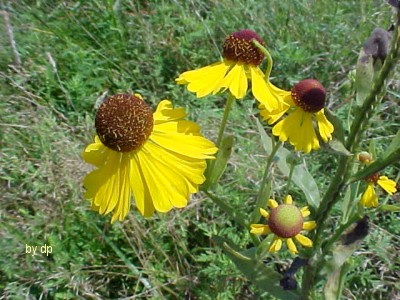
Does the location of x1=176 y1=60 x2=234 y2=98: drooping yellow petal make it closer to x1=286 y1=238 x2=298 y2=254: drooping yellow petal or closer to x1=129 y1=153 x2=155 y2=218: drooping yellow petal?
x1=129 y1=153 x2=155 y2=218: drooping yellow petal

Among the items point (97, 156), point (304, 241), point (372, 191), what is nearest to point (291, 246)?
point (304, 241)

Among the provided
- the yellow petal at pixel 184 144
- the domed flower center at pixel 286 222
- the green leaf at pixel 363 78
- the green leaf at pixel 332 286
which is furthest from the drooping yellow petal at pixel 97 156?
the green leaf at pixel 332 286

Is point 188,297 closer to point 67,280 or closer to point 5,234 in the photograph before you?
point 67,280

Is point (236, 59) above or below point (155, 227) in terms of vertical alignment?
above

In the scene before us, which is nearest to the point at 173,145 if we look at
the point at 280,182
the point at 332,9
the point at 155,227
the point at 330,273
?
the point at 330,273

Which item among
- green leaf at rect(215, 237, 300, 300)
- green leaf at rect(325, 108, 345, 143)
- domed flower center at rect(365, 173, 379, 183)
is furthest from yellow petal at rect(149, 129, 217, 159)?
domed flower center at rect(365, 173, 379, 183)
